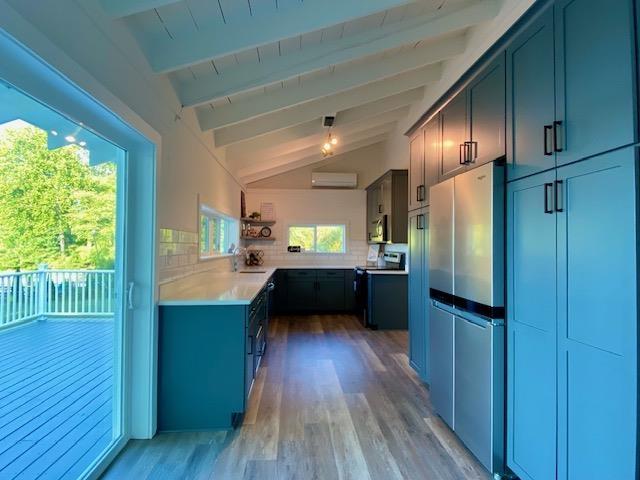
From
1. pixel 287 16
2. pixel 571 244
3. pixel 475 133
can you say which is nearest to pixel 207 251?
pixel 287 16

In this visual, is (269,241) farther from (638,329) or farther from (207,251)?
(638,329)

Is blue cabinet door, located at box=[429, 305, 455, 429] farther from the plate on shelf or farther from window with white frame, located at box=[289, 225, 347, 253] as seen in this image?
the plate on shelf

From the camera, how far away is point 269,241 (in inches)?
262

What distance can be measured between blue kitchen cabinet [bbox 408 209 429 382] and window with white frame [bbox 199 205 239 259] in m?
2.07

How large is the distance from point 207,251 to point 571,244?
358 centimetres

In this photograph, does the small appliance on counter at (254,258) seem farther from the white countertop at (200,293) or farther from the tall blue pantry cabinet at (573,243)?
the tall blue pantry cabinet at (573,243)

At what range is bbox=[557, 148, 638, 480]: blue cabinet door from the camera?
1172 mm

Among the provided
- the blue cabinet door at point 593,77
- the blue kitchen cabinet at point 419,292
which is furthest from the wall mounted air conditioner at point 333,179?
the blue cabinet door at point 593,77

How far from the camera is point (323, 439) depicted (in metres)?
2.19

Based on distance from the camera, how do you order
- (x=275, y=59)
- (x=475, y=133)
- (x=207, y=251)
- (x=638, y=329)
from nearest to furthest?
(x=638, y=329) < (x=475, y=133) < (x=275, y=59) < (x=207, y=251)

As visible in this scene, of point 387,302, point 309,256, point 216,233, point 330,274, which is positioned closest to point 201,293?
point 216,233

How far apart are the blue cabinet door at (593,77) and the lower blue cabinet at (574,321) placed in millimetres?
79

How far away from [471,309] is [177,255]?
7.03 ft

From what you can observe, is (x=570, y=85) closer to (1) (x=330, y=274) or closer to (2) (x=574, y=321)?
(2) (x=574, y=321)
